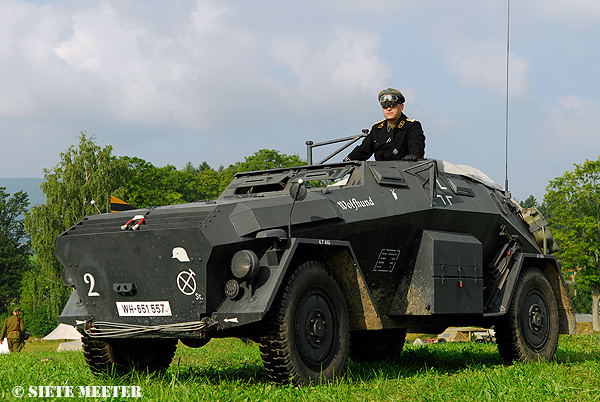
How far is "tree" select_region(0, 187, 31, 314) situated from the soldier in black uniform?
53888 millimetres

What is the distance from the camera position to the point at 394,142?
881 centimetres

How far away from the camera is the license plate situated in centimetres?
602

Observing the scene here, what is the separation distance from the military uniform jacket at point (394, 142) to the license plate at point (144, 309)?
3.60 metres

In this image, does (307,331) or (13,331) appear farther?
(13,331)

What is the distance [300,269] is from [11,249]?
2379 inches

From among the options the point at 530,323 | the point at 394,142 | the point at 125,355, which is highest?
the point at 394,142

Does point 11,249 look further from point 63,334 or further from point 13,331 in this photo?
point 13,331

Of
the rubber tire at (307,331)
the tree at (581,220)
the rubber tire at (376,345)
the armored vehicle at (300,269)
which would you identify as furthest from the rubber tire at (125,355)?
the tree at (581,220)

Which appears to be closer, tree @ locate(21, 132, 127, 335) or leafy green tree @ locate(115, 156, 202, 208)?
tree @ locate(21, 132, 127, 335)

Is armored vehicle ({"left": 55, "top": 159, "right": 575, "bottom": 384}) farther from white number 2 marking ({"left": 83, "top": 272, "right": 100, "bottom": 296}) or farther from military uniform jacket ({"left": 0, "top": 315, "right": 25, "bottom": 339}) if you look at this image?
military uniform jacket ({"left": 0, "top": 315, "right": 25, "bottom": 339})

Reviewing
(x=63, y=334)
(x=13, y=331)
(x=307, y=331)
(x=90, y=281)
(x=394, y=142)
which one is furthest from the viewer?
(x=63, y=334)

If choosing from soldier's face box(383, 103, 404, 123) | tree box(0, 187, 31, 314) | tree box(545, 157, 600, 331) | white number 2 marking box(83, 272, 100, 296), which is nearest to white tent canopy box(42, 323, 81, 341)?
soldier's face box(383, 103, 404, 123)

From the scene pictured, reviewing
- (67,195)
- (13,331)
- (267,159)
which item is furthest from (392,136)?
(267,159)

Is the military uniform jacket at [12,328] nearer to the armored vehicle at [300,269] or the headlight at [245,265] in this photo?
the armored vehicle at [300,269]
